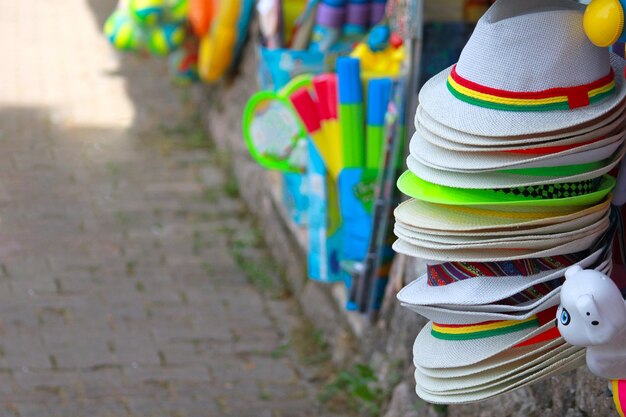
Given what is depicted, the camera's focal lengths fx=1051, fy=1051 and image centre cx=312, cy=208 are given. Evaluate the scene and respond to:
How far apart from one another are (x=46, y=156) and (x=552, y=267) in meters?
4.45

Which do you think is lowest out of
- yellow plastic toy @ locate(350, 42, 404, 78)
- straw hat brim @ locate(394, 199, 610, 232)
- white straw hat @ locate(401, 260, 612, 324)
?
yellow plastic toy @ locate(350, 42, 404, 78)

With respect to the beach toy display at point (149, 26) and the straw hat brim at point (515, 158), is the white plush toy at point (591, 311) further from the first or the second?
the beach toy display at point (149, 26)

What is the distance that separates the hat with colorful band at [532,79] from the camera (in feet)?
6.09

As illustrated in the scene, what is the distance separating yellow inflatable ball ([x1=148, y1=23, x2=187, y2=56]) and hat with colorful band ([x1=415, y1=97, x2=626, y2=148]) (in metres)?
3.95

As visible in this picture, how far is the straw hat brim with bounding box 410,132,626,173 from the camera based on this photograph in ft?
6.04

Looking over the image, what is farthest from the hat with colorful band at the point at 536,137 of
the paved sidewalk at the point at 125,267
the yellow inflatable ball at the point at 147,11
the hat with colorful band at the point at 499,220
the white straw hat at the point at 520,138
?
the yellow inflatable ball at the point at 147,11

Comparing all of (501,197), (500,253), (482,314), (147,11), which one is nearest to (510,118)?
(501,197)

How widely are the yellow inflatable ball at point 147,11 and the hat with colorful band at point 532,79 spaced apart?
12.4ft

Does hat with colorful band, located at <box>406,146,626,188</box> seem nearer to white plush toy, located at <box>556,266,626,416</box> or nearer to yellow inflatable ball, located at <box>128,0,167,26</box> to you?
white plush toy, located at <box>556,266,626,416</box>

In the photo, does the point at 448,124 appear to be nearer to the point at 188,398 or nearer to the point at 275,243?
the point at 188,398

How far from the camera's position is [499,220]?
75.0 inches

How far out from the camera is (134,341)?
4125mm

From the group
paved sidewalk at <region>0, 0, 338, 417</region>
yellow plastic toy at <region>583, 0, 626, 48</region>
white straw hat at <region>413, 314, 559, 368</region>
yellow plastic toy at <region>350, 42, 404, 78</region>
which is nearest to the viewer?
yellow plastic toy at <region>583, 0, 626, 48</region>

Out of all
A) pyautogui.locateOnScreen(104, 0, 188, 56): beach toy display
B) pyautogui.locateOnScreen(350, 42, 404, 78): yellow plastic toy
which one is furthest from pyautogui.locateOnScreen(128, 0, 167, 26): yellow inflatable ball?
pyautogui.locateOnScreen(350, 42, 404, 78): yellow plastic toy
